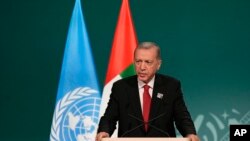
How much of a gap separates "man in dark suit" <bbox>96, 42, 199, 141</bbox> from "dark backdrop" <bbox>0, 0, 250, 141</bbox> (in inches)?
91.0

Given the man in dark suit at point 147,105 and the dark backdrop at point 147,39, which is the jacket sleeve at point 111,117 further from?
the dark backdrop at point 147,39

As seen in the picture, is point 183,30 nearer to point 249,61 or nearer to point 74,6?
point 249,61

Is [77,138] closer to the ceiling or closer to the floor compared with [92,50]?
closer to the floor

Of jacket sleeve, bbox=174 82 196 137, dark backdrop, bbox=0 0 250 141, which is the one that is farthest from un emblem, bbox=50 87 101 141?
jacket sleeve, bbox=174 82 196 137

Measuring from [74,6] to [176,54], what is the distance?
1181 millimetres

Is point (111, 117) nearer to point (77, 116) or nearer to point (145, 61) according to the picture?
point (145, 61)

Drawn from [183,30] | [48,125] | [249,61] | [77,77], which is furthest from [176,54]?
[48,125]

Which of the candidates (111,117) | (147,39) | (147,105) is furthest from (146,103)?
(147,39)

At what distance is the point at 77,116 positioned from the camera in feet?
15.6

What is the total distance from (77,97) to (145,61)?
2.10 m

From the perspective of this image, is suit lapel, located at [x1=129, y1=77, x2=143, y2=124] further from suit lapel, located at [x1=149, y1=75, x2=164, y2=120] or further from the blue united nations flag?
the blue united nations flag

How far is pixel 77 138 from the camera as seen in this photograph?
186 inches

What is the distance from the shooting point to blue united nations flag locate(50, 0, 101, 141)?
186 inches

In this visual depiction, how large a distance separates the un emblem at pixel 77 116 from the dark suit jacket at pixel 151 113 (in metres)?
1.80
